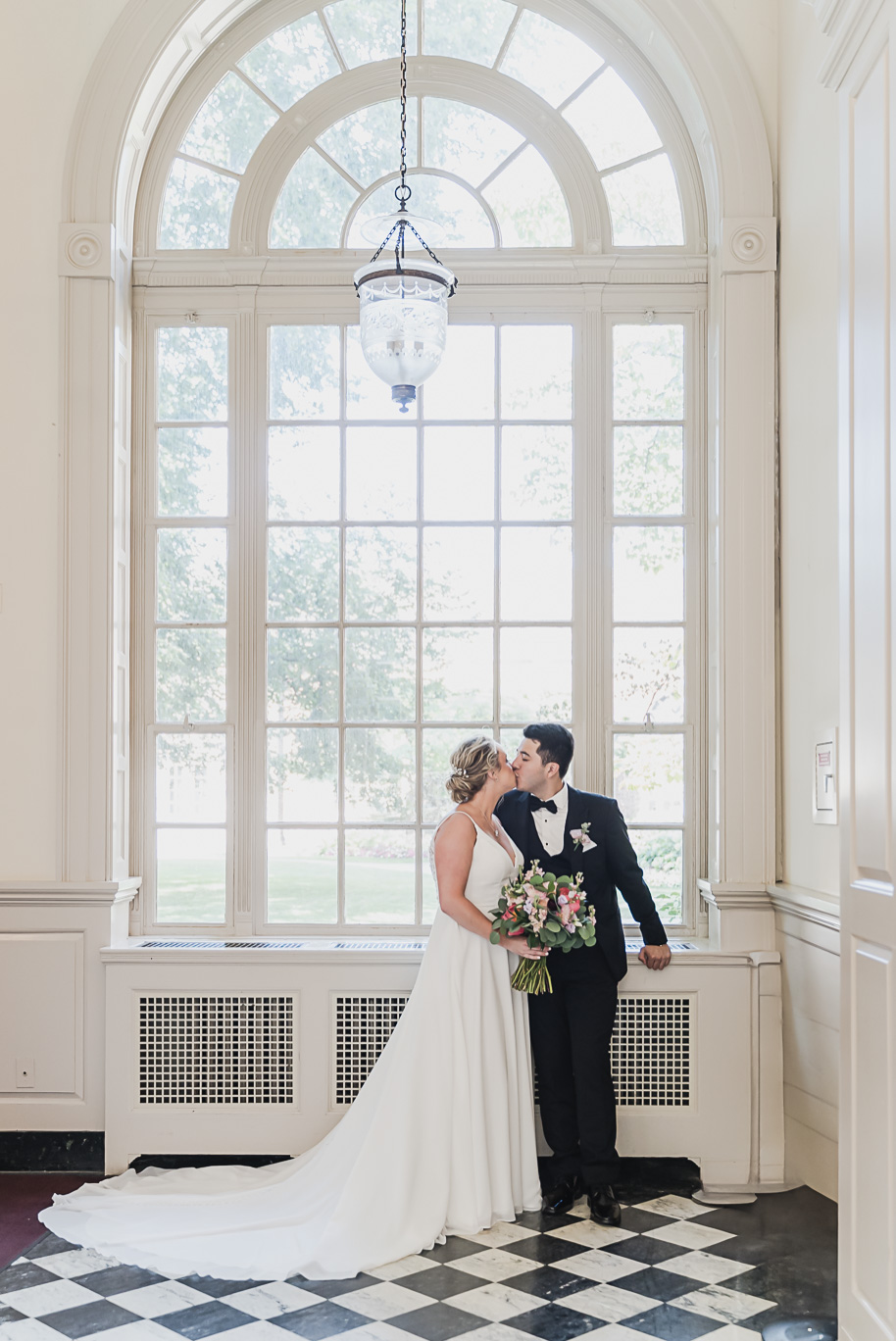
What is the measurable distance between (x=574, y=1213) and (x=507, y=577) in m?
2.35

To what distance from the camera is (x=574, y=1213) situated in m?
3.93

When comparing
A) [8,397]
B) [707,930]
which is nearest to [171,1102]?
[707,930]

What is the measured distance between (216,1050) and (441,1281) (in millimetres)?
1358

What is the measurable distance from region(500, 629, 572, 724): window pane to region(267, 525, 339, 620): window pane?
2.44 ft

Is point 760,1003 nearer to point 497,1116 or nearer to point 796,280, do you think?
point 497,1116

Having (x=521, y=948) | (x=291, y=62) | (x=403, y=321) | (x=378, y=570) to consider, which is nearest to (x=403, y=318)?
(x=403, y=321)

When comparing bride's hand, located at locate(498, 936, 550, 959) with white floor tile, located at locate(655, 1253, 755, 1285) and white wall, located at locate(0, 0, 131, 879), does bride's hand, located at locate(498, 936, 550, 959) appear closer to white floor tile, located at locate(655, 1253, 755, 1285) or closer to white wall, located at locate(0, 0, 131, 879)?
white floor tile, located at locate(655, 1253, 755, 1285)

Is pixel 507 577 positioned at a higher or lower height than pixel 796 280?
lower

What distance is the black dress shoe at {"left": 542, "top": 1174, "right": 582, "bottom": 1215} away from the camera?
12.9ft

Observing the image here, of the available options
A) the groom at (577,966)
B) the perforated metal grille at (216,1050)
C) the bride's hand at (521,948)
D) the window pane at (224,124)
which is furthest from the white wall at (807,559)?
the window pane at (224,124)

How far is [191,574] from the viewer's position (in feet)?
15.7

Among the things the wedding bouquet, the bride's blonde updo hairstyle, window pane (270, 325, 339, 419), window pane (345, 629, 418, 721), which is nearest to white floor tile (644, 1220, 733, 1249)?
the wedding bouquet

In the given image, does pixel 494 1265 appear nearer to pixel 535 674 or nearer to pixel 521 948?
pixel 521 948

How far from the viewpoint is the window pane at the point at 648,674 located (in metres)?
4.70
